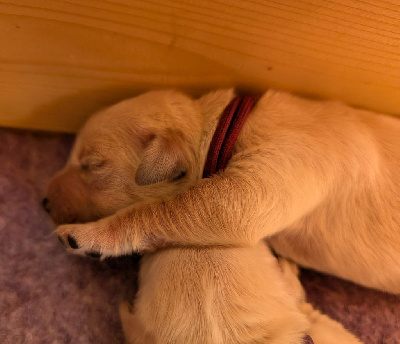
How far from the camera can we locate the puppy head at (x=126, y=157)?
1579 millimetres

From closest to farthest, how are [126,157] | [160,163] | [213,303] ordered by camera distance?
1. [213,303]
2. [160,163]
3. [126,157]

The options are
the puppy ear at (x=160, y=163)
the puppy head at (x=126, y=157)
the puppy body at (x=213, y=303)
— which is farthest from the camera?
the puppy head at (x=126, y=157)

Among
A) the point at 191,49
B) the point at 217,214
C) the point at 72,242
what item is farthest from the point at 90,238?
the point at 191,49

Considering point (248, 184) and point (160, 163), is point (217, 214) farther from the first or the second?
point (160, 163)

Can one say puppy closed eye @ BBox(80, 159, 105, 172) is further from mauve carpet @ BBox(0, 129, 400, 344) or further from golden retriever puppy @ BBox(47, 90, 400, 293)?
mauve carpet @ BBox(0, 129, 400, 344)

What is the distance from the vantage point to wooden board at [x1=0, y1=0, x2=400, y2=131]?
136 centimetres

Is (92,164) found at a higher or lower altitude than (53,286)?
higher

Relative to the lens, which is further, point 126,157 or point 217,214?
point 126,157

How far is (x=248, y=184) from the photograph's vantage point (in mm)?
1417

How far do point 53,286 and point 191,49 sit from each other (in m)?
1.20

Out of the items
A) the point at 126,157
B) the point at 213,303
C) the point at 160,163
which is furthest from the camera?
the point at 126,157

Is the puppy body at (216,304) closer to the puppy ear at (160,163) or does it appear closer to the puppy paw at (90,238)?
the puppy paw at (90,238)

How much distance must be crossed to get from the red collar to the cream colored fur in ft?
0.12

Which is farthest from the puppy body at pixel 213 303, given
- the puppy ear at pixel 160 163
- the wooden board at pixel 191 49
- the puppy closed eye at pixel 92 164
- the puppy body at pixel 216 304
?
the wooden board at pixel 191 49
